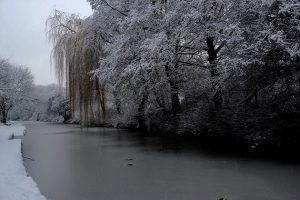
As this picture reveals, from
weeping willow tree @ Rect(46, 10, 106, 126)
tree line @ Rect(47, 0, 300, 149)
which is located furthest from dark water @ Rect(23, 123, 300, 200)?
weeping willow tree @ Rect(46, 10, 106, 126)

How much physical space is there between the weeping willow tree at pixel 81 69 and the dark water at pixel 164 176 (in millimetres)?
6162

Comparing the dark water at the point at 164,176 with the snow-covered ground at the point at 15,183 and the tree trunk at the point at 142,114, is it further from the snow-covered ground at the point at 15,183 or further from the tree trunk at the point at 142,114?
the tree trunk at the point at 142,114

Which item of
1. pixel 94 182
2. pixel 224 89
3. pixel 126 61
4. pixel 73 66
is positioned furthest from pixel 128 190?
pixel 73 66

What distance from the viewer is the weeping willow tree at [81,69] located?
59.5ft

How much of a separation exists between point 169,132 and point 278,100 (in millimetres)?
8718

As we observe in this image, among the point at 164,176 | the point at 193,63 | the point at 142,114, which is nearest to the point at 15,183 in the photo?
the point at 164,176

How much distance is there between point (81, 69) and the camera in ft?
60.2

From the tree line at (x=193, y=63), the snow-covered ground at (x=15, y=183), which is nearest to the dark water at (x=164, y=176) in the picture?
the snow-covered ground at (x=15, y=183)

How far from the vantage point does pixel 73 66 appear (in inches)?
730

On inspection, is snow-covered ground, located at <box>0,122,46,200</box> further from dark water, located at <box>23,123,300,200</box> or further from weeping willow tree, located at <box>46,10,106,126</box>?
weeping willow tree, located at <box>46,10,106,126</box>

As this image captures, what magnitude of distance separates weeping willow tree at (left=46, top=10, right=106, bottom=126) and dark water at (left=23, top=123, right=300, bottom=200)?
616 centimetres

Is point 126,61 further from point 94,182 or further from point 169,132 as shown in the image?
point 94,182

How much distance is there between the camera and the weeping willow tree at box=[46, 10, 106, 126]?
1814cm

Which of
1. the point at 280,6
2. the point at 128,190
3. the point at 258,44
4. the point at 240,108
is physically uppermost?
the point at 280,6
